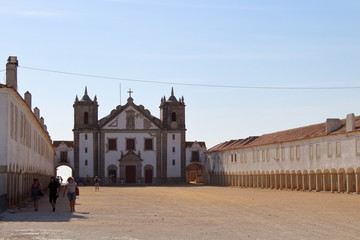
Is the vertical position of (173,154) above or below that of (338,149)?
above

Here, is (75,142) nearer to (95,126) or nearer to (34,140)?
(95,126)

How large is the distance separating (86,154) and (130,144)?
5.37 meters

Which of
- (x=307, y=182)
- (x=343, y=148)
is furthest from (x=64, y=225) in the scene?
(x=307, y=182)

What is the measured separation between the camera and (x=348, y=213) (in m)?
22.6

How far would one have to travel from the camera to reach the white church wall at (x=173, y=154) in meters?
78.4

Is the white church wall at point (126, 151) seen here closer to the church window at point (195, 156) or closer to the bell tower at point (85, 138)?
the bell tower at point (85, 138)

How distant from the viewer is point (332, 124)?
1939 inches

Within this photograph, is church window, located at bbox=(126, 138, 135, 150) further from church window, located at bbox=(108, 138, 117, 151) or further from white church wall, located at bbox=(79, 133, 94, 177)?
white church wall, located at bbox=(79, 133, 94, 177)

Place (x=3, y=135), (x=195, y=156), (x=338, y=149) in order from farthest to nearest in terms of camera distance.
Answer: (x=195, y=156) → (x=338, y=149) → (x=3, y=135)

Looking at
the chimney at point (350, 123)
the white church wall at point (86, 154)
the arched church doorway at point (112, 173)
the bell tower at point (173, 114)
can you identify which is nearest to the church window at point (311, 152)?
the chimney at point (350, 123)

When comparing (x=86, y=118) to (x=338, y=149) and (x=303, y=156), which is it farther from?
(x=338, y=149)

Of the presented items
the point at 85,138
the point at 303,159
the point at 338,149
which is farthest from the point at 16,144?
the point at 85,138

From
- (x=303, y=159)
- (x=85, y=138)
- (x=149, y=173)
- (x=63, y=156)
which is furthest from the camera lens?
(x=63, y=156)

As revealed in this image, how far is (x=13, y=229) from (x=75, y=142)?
2422 inches
